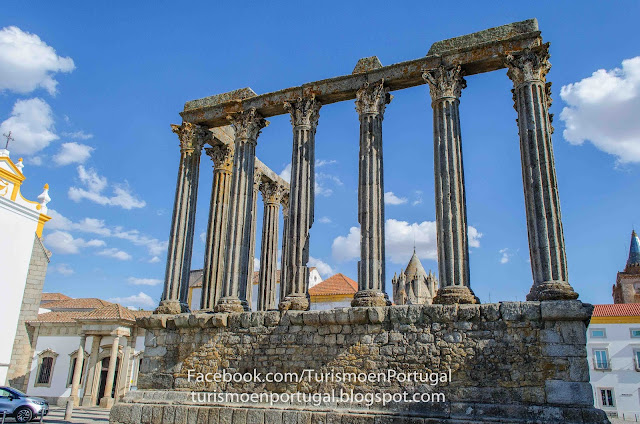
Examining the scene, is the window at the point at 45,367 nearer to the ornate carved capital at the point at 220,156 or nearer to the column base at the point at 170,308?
the column base at the point at 170,308

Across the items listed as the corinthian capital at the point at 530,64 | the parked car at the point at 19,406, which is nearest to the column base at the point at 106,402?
the parked car at the point at 19,406

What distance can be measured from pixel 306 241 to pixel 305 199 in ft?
3.65

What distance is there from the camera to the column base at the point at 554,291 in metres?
9.27

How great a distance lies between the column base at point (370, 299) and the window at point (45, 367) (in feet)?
70.1

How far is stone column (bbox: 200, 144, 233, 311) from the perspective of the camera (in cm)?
1391

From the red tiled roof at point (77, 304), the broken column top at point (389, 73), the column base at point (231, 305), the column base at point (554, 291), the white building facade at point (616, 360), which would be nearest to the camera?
the column base at point (554, 291)

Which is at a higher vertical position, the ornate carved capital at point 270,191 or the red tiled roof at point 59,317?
the ornate carved capital at point 270,191

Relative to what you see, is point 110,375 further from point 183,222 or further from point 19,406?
point 183,222

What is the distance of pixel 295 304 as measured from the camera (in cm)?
1141

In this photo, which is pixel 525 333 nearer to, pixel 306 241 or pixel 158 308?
pixel 306 241

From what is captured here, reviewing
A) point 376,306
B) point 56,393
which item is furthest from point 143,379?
point 56,393

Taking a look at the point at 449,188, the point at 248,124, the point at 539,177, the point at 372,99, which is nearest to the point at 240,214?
the point at 248,124

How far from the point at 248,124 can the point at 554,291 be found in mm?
8921

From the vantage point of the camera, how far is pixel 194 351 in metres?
11.8
